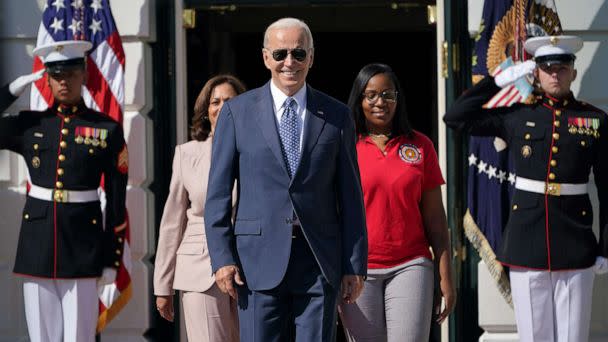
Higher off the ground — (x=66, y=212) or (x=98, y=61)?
(x=98, y=61)

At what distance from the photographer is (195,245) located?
4.00 metres

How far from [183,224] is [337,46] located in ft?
18.0

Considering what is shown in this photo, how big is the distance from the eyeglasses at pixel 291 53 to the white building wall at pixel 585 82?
2748 mm

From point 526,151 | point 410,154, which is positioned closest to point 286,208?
point 410,154

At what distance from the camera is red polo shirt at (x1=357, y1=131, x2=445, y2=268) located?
146 inches

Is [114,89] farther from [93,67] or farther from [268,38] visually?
[268,38]

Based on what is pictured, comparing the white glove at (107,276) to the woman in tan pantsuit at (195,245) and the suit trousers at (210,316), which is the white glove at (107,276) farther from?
the suit trousers at (210,316)

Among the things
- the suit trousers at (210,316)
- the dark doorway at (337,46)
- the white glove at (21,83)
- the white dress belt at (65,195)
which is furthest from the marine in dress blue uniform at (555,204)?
the white glove at (21,83)

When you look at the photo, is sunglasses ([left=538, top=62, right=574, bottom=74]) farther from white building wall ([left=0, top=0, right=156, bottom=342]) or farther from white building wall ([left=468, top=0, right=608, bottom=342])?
white building wall ([left=0, top=0, right=156, bottom=342])

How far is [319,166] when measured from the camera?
284 centimetres

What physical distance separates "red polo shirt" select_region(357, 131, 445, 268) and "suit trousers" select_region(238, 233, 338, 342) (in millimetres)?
906

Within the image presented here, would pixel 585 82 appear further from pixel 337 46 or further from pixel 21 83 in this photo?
pixel 337 46

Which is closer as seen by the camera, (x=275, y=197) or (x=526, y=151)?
(x=275, y=197)

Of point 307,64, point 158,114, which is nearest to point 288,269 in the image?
point 307,64
